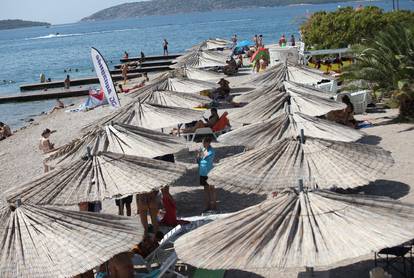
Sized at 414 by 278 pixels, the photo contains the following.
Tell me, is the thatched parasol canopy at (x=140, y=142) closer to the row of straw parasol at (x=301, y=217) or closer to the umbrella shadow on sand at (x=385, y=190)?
the row of straw parasol at (x=301, y=217)

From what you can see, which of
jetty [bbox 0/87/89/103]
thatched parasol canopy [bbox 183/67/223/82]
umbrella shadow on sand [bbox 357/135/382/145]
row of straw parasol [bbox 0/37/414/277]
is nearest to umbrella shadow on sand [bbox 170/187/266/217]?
row of straw parasol [bbox 0/37/414/277]

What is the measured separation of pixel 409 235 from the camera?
5.45 m

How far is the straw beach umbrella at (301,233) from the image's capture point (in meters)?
5.40

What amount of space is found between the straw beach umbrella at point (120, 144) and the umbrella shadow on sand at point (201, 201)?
1.26 meters

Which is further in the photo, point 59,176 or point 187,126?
point 187,126

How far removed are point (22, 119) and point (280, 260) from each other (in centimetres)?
3087

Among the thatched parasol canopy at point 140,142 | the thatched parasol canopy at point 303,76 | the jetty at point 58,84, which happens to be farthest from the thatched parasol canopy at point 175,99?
the jetty at point 58,84

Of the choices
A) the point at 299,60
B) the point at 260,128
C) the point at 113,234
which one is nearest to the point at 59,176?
the point at 113,234

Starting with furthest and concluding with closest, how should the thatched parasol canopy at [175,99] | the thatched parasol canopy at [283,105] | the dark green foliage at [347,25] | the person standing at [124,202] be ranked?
the dark green foliage at [347,25], the thatched parasol canopy at [175,99], the thatched parasol canopy at [283,105], the person standing at [124,202]

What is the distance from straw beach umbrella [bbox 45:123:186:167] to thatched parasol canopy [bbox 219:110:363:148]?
46.0 inches

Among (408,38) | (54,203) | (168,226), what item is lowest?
(168,226)

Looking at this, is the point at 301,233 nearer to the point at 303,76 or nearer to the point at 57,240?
the point at 57,240

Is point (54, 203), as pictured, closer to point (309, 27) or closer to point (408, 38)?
point (408, 38)

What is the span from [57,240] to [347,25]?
2307cm
